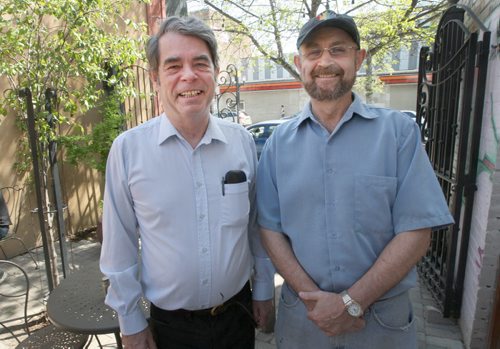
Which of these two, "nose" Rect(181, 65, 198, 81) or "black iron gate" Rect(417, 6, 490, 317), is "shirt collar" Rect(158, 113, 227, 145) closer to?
"nose" Rect(181, 65, 198, 81)

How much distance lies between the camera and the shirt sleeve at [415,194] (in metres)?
1.53

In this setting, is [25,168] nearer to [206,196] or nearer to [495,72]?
[206,196]

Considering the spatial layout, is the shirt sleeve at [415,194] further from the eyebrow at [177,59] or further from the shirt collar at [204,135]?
the eyebrow at [177,59]

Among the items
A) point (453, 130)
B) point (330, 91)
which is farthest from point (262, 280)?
point (453, 130)

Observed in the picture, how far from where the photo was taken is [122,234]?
1.73 metres

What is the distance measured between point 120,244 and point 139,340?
0.49 m

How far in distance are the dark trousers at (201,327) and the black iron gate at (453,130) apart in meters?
2.30

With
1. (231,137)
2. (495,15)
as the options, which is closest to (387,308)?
(231,137)

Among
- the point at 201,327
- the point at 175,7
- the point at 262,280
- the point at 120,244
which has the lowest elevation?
the point at 201,327

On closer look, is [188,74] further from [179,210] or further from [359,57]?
[359,57]

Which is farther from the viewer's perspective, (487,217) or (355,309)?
(487,217)

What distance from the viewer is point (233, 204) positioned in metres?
1.76

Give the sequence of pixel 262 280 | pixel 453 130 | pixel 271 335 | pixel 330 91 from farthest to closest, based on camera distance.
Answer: pixel 453 130
pixel 271 335
pixel 262 280
pixel 330 91

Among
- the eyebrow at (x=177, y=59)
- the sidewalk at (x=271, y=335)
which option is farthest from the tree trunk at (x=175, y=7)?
the eyebrow at (x=177, y=59)
